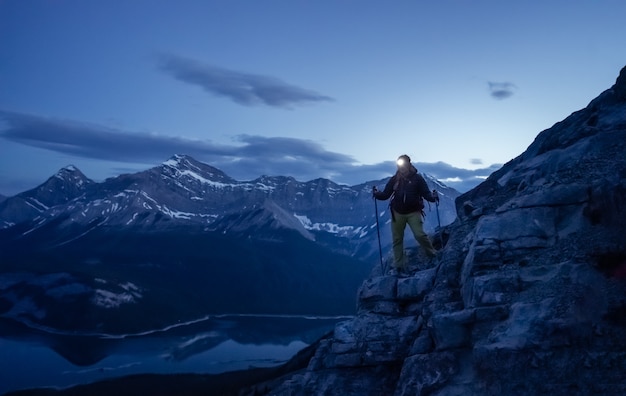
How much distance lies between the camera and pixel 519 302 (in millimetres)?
14109

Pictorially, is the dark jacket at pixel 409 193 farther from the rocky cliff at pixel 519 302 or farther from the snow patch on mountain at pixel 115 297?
the snow patch on mountain at pixel 115 297

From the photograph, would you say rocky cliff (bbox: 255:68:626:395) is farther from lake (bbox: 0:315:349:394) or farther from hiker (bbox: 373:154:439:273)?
lake (bbox: 0:315:349:394)

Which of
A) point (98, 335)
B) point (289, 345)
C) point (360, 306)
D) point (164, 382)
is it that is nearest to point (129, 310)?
point (98, 335)

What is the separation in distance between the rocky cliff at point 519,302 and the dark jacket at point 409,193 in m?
1.94

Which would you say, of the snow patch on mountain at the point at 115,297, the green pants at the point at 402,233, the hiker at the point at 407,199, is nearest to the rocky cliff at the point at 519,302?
the green pants at the point at 402,233

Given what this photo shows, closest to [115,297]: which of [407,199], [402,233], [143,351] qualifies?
[143,351]

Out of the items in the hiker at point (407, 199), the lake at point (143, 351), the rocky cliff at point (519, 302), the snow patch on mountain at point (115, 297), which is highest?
the hiker at point (407, 199)

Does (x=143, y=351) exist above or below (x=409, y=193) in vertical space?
below

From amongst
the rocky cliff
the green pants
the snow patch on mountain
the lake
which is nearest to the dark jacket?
the green pants

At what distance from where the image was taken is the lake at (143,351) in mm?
112625

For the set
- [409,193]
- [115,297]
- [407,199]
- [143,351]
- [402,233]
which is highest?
[409,193]

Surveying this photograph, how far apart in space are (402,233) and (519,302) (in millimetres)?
7207

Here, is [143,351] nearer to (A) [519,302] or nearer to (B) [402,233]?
(B) [402,233]

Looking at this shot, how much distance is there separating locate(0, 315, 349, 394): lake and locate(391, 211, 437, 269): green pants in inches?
3862
